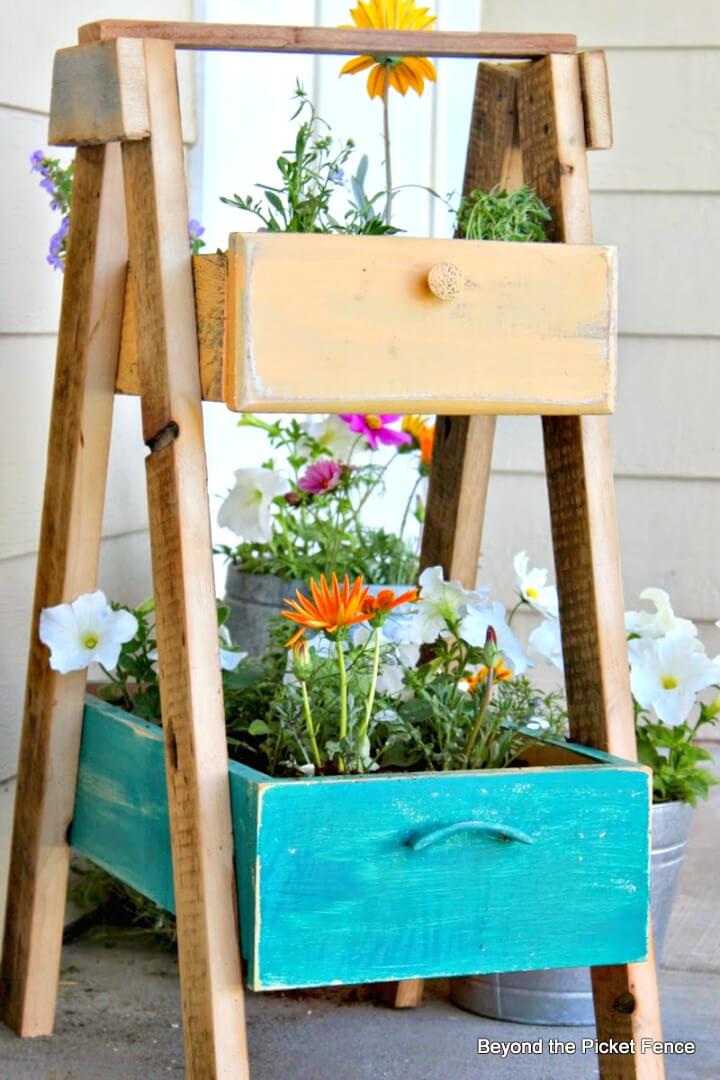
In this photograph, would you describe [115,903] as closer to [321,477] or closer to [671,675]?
[321,477]

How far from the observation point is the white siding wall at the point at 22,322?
6.01ft

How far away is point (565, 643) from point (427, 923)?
0.33 metres

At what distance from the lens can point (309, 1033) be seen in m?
1.72

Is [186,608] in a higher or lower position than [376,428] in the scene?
lower

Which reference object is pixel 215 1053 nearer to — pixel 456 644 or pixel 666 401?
pixel 456 644

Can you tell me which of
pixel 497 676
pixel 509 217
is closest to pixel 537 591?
pixel 497 676

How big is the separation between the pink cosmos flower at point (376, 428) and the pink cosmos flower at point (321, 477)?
0.06 meters

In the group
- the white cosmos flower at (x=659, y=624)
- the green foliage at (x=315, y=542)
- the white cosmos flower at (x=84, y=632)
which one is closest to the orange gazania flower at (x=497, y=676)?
the white cosmos flower at (x=659, y=624)

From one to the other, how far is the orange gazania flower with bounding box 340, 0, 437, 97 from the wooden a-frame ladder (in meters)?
0.11

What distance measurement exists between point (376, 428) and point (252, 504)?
20 centimetres

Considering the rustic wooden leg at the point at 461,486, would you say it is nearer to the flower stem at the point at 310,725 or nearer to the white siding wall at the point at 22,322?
the flower stem at the point at 310,725

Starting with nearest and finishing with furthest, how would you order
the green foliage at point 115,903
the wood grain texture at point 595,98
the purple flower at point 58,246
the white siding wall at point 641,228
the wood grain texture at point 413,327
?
the wood grain texture at point 413,327
the wood grain texture at point 595,98
the purple flower at point 58,246
the green foliage at point 115,903
the white siding wall at point 641,228

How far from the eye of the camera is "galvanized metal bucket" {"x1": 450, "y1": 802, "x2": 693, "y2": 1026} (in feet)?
5.60

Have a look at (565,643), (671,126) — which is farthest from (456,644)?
(671,126)
